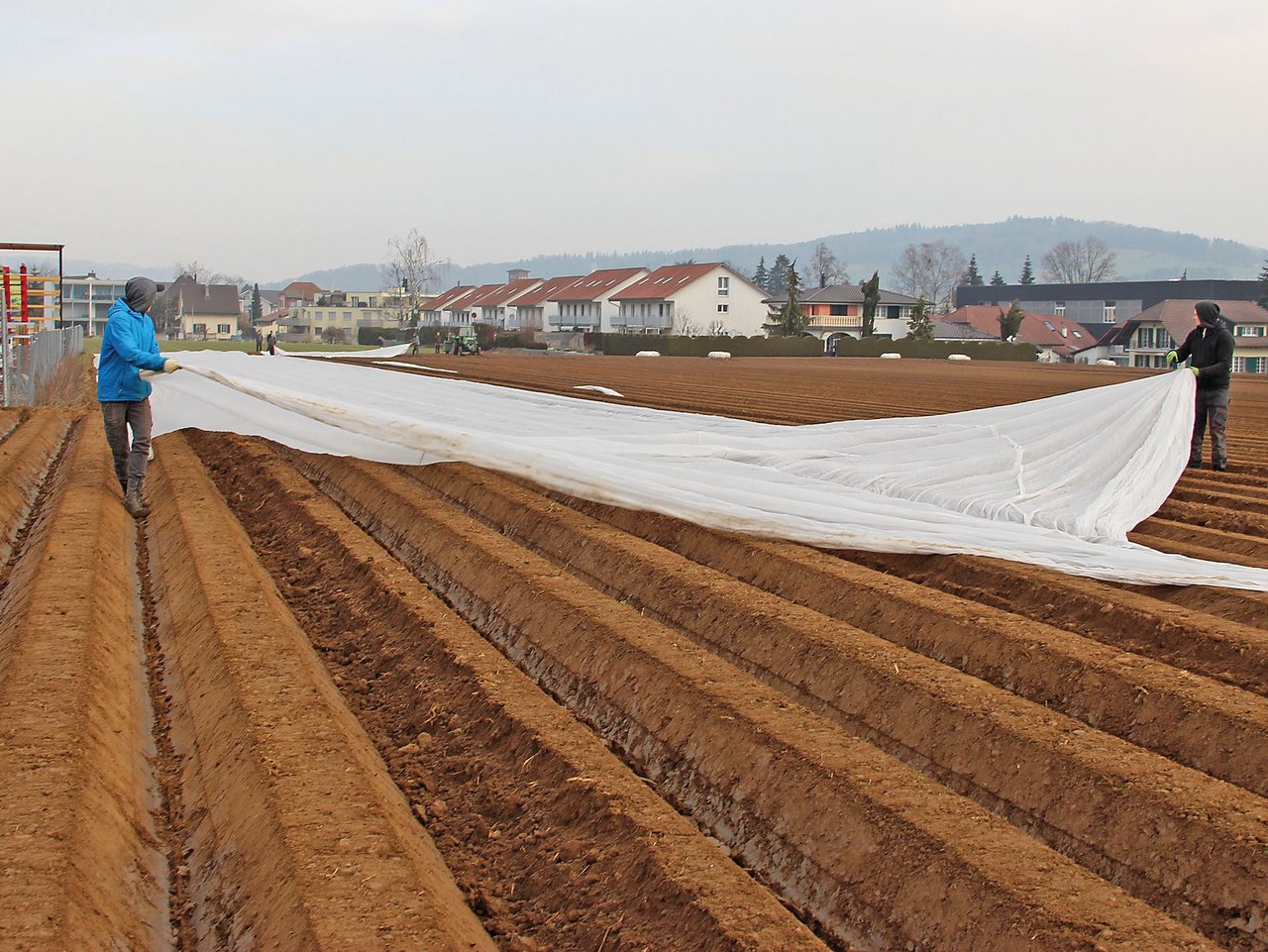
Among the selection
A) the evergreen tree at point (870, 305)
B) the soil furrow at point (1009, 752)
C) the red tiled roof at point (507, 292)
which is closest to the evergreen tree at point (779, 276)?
the red tiled roof at point (507, 292)

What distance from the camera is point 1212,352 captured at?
11031 mm

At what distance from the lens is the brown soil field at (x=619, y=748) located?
11.8 feet

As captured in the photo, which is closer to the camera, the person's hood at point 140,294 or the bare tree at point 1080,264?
the person's hood at point 140,294

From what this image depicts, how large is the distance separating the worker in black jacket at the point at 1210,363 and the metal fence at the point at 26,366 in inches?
641

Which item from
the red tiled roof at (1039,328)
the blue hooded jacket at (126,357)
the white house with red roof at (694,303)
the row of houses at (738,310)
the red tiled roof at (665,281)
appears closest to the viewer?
the blue hooded jacket at (126,357)

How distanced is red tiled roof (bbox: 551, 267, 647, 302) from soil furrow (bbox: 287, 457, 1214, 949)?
287 feet

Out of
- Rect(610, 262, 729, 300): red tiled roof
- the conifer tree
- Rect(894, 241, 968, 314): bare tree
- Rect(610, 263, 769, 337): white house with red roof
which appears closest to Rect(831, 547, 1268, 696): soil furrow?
the conifer tree

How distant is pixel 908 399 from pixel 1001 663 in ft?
61.4

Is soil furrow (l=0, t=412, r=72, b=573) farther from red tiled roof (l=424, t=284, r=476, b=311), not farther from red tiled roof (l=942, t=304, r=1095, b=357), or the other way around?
red tiled roof (l=424, t=284, r=476, b=311)

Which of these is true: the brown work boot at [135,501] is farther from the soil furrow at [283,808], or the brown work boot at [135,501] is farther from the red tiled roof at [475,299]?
the red tiled roof at [475,299]

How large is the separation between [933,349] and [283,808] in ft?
203

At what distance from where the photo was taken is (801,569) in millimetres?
7164

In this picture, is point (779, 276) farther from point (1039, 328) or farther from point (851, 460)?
point (851, 460)

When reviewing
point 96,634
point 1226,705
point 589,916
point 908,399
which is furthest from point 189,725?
point 908,399
